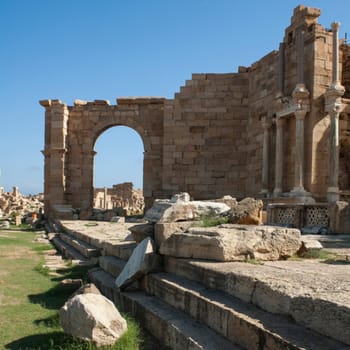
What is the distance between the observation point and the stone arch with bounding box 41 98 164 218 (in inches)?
736

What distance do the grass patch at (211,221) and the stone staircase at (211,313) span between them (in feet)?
2.92

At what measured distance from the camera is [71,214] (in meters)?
18.6

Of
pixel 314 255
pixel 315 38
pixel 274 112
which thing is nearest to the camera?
pixel 314 255

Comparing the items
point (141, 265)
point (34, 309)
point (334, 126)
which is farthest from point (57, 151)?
point (141, 265)

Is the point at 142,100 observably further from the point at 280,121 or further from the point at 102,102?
the point at 280,121

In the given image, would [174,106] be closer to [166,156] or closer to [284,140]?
[166,156]

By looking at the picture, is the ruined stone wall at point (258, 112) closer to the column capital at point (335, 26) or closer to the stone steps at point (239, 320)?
the column capital at point (335, 26)

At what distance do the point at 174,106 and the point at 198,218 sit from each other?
12.2m

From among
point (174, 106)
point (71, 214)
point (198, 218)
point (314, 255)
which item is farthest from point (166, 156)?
point (314, 255)

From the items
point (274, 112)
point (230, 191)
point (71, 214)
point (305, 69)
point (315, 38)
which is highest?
point (315, 38)

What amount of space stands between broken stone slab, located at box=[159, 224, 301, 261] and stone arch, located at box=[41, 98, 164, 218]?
526 inches

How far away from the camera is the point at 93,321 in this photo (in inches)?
144

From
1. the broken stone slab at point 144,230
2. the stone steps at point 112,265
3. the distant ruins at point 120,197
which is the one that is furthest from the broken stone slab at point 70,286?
the distant ruins at point 120,197

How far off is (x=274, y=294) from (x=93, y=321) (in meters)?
1.55
